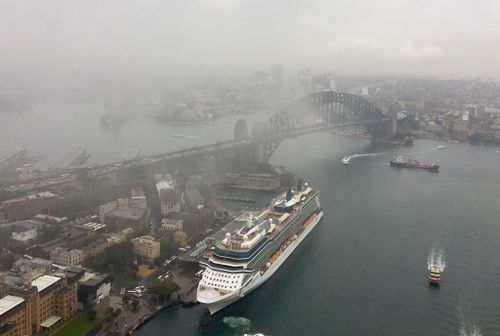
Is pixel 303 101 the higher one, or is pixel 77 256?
pixel 303 101

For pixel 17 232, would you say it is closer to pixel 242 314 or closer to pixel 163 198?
pixel 163 198

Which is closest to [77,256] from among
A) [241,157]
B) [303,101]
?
[241,157]

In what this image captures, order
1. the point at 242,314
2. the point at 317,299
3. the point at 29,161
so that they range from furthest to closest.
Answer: the point at 29,161
the point at 317,299
the point at 242,314

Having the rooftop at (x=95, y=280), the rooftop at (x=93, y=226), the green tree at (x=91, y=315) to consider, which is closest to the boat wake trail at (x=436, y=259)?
the rooftop at (x=95, y=280)

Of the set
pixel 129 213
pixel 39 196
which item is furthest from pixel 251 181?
pixel 39 196

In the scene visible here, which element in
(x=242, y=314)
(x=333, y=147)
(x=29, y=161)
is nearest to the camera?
(x=242, y=314)

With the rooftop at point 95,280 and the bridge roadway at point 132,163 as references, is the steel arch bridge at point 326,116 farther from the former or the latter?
the rooftop at point 95,280

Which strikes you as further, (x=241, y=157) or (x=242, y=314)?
(x=241, y=157)

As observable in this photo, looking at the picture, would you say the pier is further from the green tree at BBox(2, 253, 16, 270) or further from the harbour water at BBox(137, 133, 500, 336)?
the green tree at BBox(2, 253, 16, 270)
